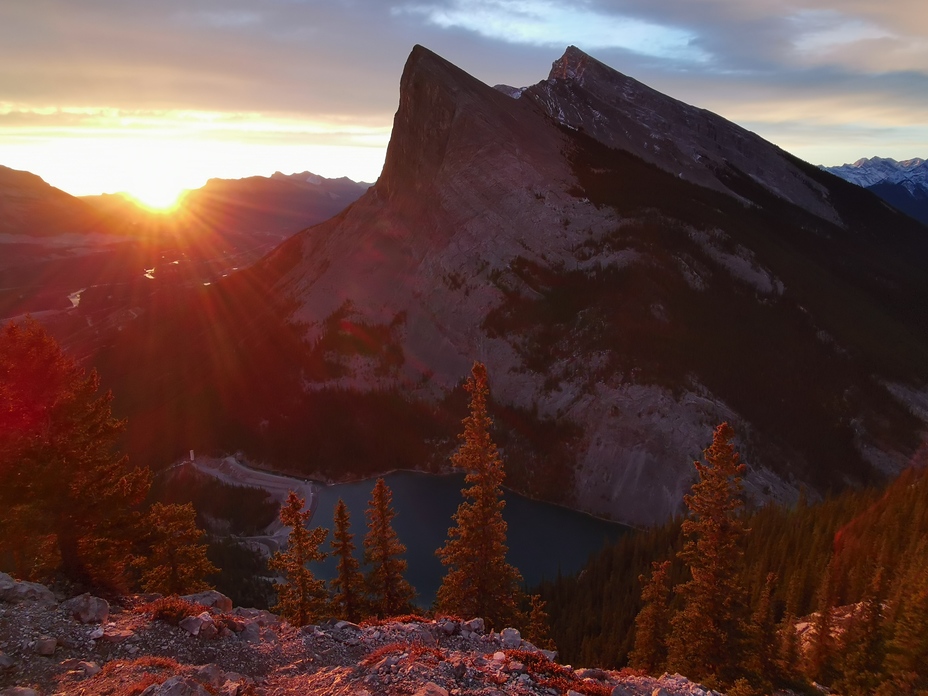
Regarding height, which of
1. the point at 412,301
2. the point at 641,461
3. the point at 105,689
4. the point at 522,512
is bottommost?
the point at 522,512

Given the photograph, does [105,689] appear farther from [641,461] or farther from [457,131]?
[457,131]

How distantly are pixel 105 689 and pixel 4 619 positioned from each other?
4806 millimetres

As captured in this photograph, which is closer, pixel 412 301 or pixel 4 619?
pixel 4 619

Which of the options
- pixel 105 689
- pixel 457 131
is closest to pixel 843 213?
pixel 457 131

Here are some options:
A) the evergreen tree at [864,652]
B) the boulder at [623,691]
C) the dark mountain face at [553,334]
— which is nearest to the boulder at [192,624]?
the boulder at [623,691]

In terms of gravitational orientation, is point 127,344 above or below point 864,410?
below

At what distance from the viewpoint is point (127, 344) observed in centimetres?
16412

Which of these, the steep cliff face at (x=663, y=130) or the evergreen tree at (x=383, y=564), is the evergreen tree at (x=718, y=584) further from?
the steep cliff face at (x=663, y=130)

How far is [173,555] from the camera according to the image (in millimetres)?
25453

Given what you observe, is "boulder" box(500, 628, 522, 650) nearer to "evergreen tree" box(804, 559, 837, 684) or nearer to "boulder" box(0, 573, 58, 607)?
"evergreen tree" box(804, 559, 837, 684)

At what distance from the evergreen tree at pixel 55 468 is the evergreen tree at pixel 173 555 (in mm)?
1979

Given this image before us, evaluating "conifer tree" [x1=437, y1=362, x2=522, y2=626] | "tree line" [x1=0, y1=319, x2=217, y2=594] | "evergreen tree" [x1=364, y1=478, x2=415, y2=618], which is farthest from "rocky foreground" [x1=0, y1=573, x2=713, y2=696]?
"evergreen tree" [x1=364, y1=478, x2=415, y2=618]

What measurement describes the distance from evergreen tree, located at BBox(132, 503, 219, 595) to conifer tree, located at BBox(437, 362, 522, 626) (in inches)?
477

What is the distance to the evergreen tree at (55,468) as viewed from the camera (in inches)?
778
